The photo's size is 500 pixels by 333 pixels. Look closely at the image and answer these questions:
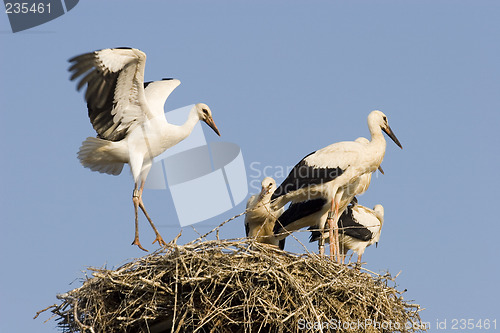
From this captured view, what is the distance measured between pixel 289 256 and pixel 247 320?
0.85 meters

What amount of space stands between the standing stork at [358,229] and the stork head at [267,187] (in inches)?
44.8

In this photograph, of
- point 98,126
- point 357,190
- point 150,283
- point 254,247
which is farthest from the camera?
point 357,190

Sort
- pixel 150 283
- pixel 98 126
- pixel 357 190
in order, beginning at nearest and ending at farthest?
pixel 150 283 < pixel 98 126 < pixel 357 190

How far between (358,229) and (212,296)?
15.2 ft

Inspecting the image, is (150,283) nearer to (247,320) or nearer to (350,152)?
(247,320)

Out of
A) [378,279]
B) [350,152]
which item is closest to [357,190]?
[350,152]

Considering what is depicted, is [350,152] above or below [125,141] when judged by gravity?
below

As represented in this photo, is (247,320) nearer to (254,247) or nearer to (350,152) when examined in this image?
(254,247)

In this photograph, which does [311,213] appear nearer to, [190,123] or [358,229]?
[358,229]

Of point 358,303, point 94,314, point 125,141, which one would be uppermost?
point 125,141

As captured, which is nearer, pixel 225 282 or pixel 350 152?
pixel 225 282

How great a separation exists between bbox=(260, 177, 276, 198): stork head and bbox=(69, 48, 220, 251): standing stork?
0.85 m

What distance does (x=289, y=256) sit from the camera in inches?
328

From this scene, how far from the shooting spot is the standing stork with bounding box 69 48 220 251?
970cm
